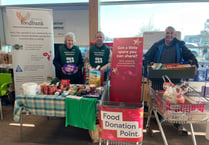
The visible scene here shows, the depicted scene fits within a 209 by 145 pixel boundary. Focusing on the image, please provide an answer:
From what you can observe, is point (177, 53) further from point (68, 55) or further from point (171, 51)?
point (68, 55)

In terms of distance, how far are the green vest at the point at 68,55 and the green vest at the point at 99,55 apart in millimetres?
292

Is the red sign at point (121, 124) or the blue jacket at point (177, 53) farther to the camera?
the blue jacket at point (177, 53)

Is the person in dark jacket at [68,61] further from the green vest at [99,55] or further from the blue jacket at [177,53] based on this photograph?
the blue jacket at [177,53]

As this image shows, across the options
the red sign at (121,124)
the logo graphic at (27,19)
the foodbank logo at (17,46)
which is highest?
the logo graphic at (27,19)

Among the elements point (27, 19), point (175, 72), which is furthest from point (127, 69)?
point (27, 19)

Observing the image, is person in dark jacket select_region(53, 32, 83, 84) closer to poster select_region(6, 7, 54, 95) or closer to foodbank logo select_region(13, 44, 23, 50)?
poster select_region(6, 7, 54, 95)

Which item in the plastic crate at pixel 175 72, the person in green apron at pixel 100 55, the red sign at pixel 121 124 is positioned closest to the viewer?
the red sign at pixel 121 124

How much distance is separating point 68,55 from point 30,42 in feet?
3.02

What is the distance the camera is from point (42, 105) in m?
1.94

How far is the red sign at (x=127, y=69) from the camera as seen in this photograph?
1856mm

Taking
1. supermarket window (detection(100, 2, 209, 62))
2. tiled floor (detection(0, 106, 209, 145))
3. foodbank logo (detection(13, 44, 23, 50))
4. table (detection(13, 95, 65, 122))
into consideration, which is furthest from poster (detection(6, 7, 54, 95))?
supermarket window (detection(100, 2, 209, 62))

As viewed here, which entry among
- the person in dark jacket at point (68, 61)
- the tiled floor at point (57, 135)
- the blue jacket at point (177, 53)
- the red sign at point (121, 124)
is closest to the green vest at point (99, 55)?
the person in dark jacket at point (68, 61)

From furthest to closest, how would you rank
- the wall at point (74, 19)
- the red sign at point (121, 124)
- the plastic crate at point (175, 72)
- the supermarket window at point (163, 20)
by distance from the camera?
the wall at point (74, 19), the supermarket window at point (163, 20), the plastic crate at point (175, 72), the red sign at point (121, 124)

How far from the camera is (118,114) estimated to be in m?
1.53
